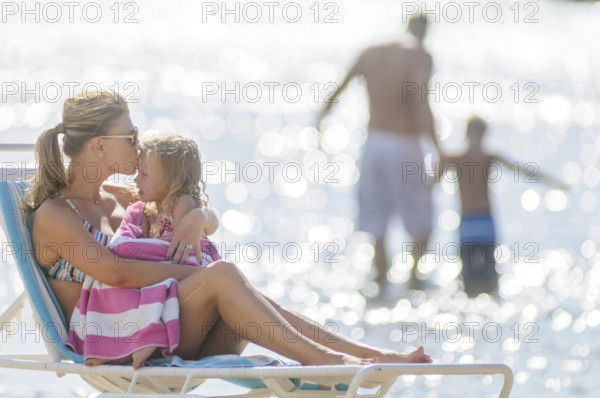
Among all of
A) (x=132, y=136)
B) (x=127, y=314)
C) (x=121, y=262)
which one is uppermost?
(x=132, y=136)

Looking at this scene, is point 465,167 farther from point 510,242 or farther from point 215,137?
point 215,137

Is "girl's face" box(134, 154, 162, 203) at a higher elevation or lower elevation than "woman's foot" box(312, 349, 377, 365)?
higher

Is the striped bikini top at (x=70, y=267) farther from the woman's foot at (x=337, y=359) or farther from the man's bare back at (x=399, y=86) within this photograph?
the man's bare back at (x=399, y=86)

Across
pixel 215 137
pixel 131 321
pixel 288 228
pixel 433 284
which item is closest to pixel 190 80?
pixel 215 137

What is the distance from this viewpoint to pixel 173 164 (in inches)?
134

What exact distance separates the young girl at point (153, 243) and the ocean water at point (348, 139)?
1833 mm

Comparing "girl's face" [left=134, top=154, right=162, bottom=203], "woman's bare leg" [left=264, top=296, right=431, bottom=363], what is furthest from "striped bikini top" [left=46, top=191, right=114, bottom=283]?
"woman's bare leg" [left=264, top=296, right=431, bottom=363]

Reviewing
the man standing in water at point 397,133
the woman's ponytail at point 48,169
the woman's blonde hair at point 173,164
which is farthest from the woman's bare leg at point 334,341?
the man standing in water at point 397,133

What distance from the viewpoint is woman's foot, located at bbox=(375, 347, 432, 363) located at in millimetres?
3119

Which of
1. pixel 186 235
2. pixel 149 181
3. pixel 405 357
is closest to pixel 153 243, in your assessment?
pixel 186 235

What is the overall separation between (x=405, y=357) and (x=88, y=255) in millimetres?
1045

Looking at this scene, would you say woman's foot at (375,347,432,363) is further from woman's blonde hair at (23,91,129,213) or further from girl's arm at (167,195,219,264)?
woman's blonde hair at (23,91,129,213)

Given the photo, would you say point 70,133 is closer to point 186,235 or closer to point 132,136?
point 132,136

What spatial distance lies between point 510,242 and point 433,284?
246 centimetres
